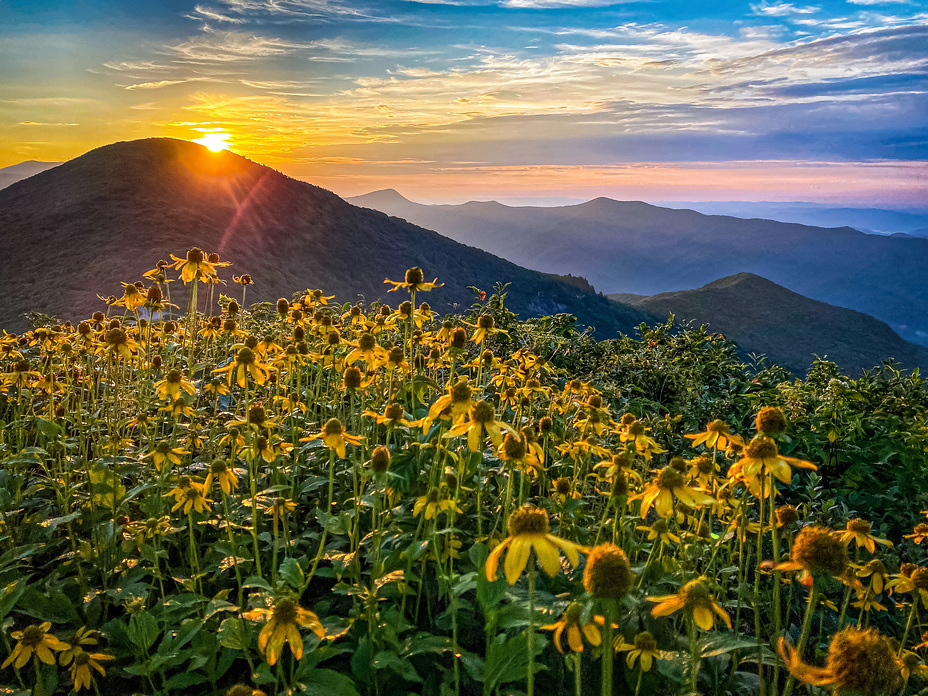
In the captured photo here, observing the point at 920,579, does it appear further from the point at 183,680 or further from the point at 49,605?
the point at 49,605

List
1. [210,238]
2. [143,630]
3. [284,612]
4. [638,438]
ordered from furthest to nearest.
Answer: [210,238]
[638,438]
[143,630]
[284,612]

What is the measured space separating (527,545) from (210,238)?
4171 cm

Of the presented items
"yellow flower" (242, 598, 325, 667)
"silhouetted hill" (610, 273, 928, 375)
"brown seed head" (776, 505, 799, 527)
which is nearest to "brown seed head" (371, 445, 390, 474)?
"yellow flower" (242, 598, 325, 667)

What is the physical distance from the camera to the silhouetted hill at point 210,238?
33.2 metres

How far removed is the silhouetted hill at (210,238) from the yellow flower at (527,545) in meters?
28.3

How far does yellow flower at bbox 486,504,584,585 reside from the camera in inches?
57.6

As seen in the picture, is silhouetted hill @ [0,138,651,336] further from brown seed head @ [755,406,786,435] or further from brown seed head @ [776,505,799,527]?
brown seed head @ [755,406,786,435]

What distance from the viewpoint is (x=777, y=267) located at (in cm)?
17325

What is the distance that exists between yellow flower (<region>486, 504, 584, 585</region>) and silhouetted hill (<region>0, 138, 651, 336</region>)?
92.8ft

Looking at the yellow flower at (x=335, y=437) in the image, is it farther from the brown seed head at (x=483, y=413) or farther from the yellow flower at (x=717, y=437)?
the yellow flower at (x=717, y=437)

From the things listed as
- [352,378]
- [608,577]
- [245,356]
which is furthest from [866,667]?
[245,356]

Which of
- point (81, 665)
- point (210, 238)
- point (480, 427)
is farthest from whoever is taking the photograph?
point (210, 238)

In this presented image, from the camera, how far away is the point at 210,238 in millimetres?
38781

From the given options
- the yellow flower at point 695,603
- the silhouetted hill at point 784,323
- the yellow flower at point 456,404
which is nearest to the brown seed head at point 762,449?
the yellow flower at point 695,603
